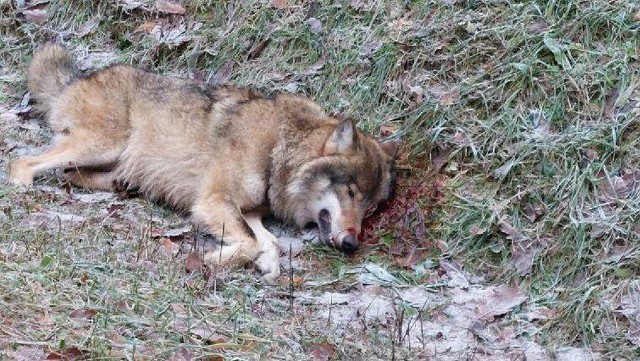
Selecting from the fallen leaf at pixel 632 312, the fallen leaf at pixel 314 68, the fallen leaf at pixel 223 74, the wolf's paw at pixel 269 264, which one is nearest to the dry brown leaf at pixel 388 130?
the fallen leaf at pixel 314 68

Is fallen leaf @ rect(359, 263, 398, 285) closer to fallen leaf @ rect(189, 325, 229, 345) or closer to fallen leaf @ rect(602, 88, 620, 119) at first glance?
fallen leaf @ rect(189, 325, 229, 345)

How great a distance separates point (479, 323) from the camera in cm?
561

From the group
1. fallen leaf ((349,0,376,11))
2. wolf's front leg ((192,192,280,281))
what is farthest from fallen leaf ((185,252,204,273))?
fallen leaf ((349,0,376,11))

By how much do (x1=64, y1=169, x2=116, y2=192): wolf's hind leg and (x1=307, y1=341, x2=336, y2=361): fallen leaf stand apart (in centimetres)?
334

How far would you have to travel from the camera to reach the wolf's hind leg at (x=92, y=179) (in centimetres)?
756

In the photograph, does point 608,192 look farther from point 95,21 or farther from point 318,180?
point 95,21

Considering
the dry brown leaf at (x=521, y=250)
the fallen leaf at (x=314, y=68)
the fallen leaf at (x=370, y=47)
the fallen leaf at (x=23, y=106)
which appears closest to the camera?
the dry brown leaf at (x=521, y=250)

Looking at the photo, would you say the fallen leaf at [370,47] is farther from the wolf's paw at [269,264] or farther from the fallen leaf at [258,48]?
the wolf's paw at [269,264]

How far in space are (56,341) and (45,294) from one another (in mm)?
582

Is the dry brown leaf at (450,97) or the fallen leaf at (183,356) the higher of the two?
the fallen leaf at (183,356)

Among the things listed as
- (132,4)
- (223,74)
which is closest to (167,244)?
(223,74)

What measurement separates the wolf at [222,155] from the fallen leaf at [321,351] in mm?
1455

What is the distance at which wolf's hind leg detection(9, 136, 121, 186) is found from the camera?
738cm

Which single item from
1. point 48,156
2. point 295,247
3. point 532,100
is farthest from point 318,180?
point 48,156
